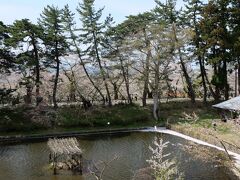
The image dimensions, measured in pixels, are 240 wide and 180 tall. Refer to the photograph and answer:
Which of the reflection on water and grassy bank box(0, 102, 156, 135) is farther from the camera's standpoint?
grassy bank box(0, 102, 156, 135)

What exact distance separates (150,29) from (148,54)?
2.07m

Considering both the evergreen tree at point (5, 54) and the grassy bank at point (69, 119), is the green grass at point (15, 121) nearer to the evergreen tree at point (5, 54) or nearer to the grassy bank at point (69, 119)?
the grassy bank at point (69, 119)

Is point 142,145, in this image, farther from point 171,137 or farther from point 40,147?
point 40,147

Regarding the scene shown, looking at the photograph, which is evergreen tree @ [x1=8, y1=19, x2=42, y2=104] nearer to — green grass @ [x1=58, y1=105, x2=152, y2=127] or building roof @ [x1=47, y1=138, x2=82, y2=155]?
green grass @ [x1=58, y1=105, x2=152, y2=127]

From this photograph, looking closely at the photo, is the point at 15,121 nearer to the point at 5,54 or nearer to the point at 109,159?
the point at 5,54

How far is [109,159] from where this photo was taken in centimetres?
2159

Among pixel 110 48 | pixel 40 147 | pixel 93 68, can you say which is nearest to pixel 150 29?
pixel 110 48

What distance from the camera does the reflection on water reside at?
18.2 meters

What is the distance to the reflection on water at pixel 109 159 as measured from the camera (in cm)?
1823

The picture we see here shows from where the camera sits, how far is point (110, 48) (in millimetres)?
36531

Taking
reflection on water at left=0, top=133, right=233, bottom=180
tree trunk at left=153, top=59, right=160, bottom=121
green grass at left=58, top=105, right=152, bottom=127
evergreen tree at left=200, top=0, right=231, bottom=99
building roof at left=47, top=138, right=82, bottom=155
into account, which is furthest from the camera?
evergreen tree at left=200, top=0, right=231, bottom=99

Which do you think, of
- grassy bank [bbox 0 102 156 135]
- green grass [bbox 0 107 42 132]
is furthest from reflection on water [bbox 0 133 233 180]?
green grass [bbox 0 107 42 132]

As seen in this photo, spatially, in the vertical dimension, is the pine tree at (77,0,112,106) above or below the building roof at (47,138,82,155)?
above

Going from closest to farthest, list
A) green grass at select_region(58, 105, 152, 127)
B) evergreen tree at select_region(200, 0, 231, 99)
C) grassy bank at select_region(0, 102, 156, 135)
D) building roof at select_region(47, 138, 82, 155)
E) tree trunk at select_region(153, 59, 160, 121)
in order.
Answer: building roof at select_region(47, 138, 82, 155) → grassy bank at select_region(0, 102, 156, 135) → green grass at select_region(58, 105, 152, 127) → tree trunk at select_region(153, 59, 160, 121) → evergreen tree at select_region(200, 0, 231, 99)
